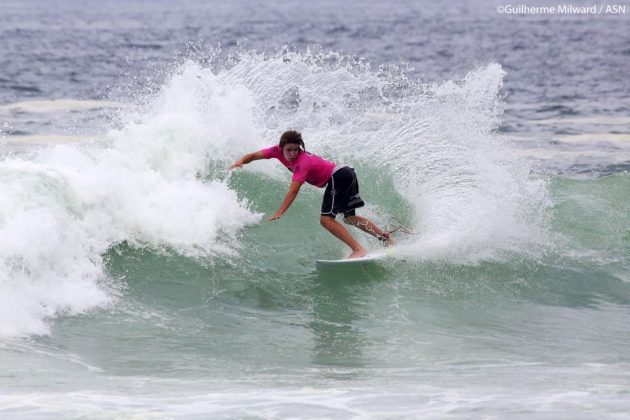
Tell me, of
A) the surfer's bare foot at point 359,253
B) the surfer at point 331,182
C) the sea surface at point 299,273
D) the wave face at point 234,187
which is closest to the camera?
the sea surface at point 299,273

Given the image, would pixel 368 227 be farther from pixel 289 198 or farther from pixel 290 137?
pixel 290 137

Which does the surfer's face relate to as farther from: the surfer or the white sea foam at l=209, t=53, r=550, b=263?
the white sea foam at l=209, t=53, r=550, b=263

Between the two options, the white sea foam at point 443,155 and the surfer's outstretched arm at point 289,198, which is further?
the white sea foam at point 443,155

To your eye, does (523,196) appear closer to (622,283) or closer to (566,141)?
(622,283)

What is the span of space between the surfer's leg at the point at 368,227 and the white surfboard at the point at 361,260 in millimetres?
119

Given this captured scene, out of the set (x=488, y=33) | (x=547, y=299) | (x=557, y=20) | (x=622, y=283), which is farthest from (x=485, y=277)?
(x=557, y=20)

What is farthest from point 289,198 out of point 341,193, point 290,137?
point 341,193

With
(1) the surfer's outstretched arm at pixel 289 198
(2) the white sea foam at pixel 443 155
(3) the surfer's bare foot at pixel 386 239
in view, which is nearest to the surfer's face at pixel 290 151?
(1) the surfer's outstretched arm at pixel 289 198

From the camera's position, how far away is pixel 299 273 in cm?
1046

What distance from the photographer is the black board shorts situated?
1025 cm

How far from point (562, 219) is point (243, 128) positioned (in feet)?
14.2

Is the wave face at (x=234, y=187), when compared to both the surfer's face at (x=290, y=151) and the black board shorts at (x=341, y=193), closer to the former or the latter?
the black board shorts at (x=341, y=193)

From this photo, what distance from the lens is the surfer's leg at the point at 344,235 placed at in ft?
33.9

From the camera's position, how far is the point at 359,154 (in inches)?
529
